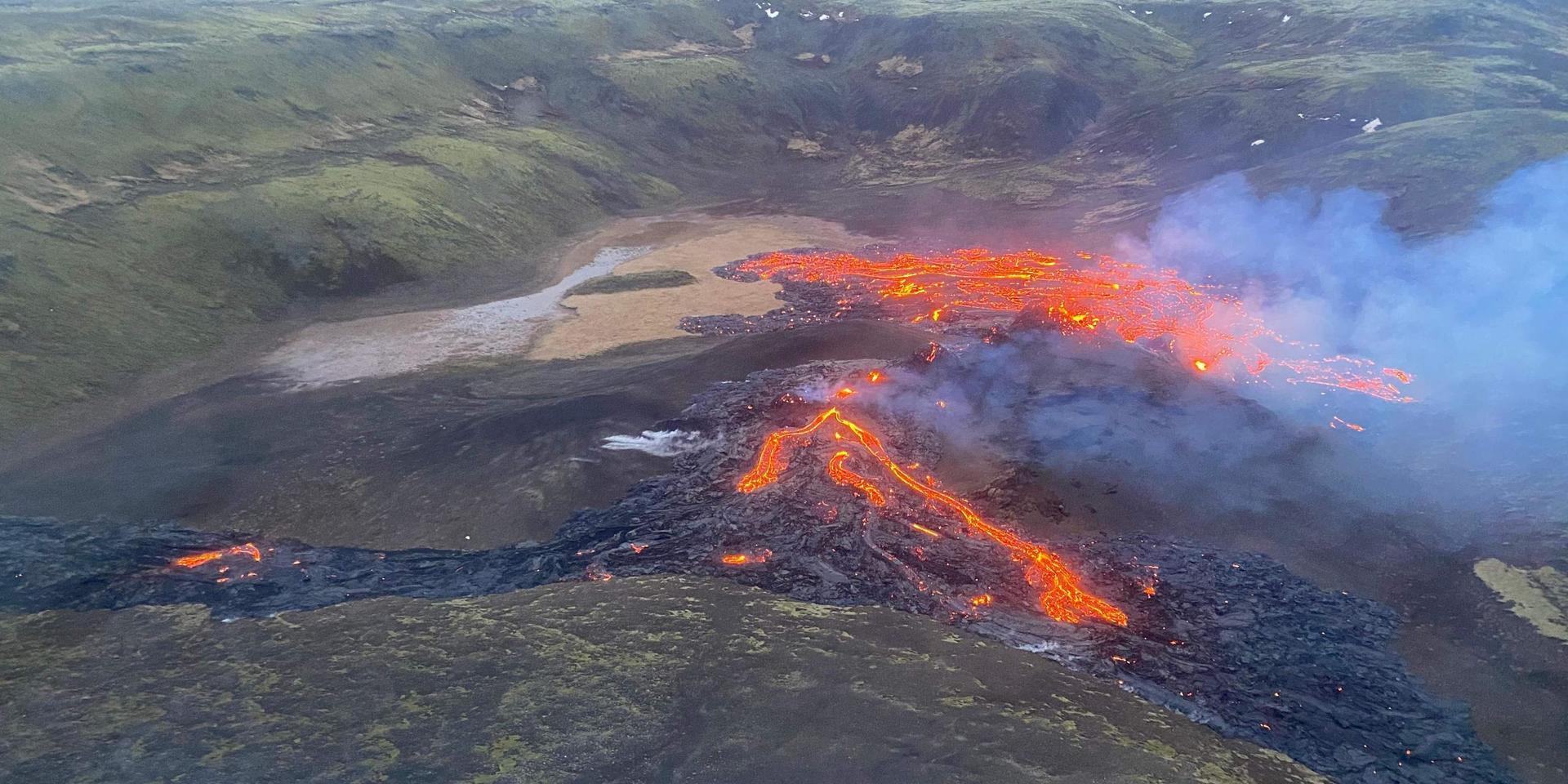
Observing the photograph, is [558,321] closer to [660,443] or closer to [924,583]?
[660,443]

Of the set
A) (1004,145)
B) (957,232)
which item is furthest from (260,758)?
(1004,145)

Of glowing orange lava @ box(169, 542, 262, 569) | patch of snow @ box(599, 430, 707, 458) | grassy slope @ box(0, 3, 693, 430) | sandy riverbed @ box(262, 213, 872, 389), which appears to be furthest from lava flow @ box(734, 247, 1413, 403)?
glowing orange lava @ box(169, 542, 262, 569)

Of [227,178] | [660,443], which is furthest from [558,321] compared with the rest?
[227,178]

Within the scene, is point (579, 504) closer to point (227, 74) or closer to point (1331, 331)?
point (1331, 331)

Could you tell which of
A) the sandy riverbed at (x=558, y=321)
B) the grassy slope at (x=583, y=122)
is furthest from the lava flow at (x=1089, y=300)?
the grassy slope at (x=583, y=122)

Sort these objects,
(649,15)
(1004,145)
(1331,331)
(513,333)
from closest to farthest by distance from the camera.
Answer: (1331,331)
(513,333)
(1004,145)
(649,15)

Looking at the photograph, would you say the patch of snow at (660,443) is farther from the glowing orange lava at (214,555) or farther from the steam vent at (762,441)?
the glowing orange lava at (214,555)
